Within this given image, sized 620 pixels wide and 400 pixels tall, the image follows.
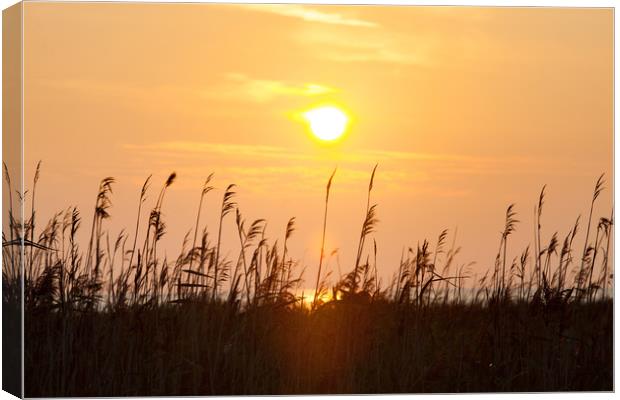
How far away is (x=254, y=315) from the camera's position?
723cm

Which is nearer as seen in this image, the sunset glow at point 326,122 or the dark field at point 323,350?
the dark field at point 323,350

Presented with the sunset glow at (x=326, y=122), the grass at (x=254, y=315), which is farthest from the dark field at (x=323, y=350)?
the sunset glow at (x=326, y=122)

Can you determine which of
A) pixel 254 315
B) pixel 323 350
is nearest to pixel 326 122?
pixel 254 315

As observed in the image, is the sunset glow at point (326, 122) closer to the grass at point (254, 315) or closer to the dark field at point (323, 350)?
the grass at point (254, 315)

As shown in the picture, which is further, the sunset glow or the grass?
the sunset glow

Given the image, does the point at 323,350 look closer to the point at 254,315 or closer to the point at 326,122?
the point at 254,315

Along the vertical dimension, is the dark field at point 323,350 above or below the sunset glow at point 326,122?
below

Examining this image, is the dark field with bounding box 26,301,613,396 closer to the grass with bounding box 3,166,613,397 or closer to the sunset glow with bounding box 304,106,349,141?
the grass with bounding box 3,166,613,397

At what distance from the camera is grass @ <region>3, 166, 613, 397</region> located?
23.2 ft

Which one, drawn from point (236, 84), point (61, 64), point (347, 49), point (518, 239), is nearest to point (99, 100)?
point (61, 64)

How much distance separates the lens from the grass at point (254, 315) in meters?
7.09

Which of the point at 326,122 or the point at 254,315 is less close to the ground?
the point at 326,122

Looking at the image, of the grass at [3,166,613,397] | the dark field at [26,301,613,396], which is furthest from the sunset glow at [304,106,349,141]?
the dark field at [26,301,613,396]

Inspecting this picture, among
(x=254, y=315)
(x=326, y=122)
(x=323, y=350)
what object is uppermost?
(x=326, y=122)
